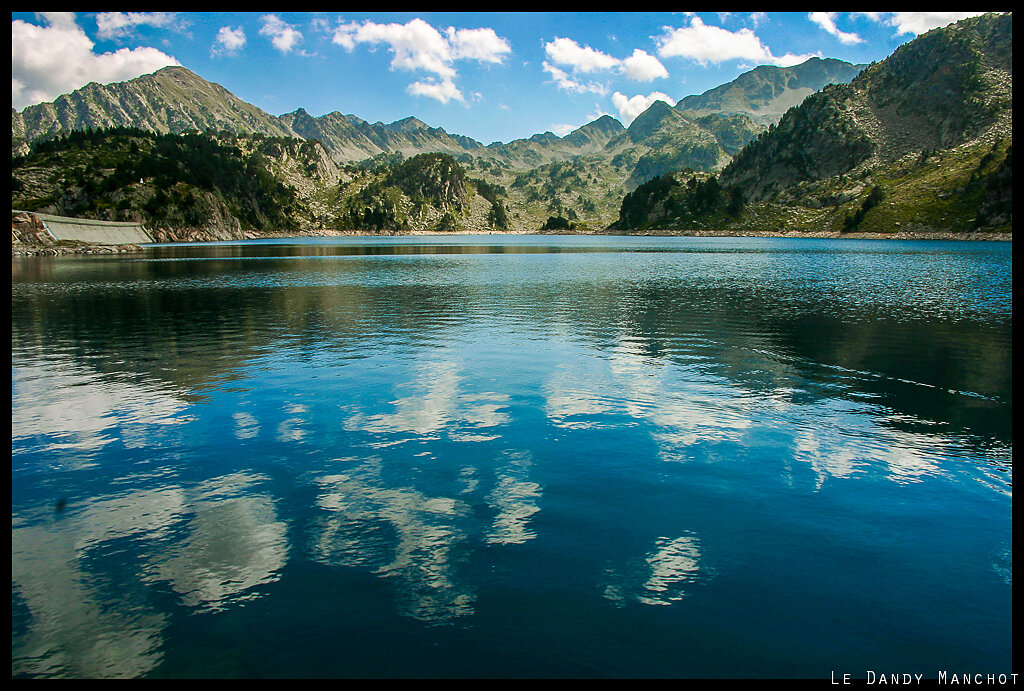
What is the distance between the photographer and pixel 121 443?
65.4ft

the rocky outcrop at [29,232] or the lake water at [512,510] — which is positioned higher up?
the rocky outcrop at [29,232]

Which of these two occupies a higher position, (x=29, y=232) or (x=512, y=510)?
(x=29, y=232)

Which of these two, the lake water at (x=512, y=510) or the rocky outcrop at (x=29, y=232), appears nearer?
the lake water at (x=512, y=510)

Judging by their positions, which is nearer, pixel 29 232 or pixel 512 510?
pixel 512 510

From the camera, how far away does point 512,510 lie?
576 inches

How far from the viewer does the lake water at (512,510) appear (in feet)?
31.6

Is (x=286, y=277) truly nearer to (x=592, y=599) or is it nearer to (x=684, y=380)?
(x=684, y=380)

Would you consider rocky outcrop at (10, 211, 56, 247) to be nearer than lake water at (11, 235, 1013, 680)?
No

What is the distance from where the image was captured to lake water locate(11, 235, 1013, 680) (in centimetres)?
962

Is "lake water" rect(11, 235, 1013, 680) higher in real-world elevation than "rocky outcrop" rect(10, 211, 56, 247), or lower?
lower

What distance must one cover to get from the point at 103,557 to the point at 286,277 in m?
80.6
